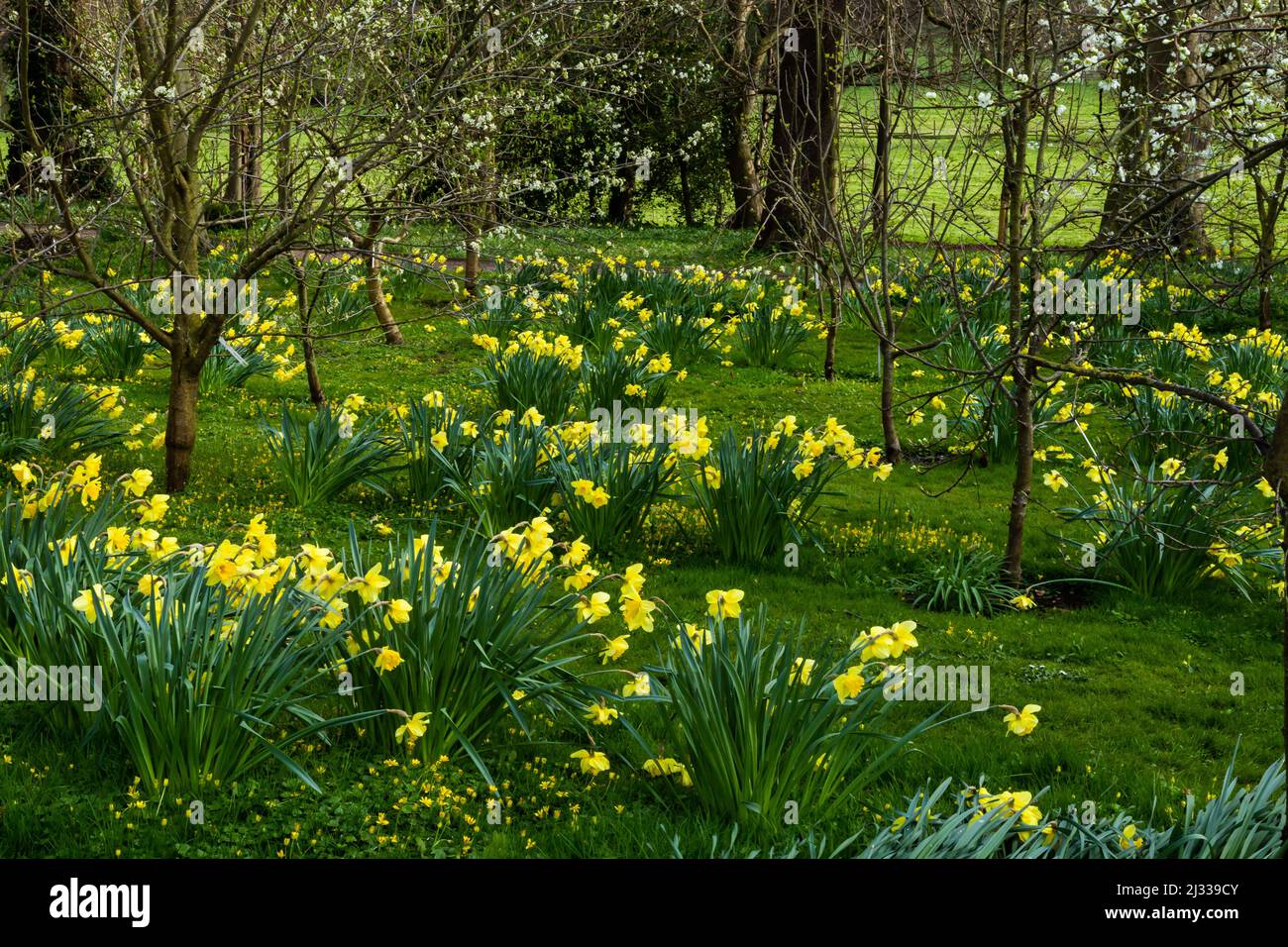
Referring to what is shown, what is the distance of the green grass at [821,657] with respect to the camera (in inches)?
132

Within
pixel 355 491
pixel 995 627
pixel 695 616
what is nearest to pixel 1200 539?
pixel 995 627

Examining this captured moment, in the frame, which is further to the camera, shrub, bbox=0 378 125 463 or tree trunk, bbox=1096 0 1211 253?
shrub, bbox=0 378 125 463

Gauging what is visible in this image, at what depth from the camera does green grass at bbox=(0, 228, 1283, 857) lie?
336 centimetres

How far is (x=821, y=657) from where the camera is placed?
3.75 metres

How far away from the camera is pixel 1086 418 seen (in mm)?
9227

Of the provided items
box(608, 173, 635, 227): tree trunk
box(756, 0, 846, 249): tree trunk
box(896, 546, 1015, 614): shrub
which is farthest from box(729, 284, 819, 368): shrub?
box(608, 173, 635, 227): tree trunk

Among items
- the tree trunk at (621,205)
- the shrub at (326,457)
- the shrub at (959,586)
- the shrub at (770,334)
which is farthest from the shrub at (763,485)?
the tree trunk at (621,205)

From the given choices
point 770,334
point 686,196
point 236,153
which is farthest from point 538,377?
point 686,196

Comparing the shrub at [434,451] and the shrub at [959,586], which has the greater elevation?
the shrub at [434,451]

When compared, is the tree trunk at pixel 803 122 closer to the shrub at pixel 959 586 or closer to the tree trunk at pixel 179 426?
the shrub at pixel 959 586

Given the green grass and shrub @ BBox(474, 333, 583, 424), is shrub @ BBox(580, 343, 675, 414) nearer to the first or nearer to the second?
shrub @ BBox(474, 333, 583, 424)

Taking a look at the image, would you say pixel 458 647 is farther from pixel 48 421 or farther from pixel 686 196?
pixel 686 196

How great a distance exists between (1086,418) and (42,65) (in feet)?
48.4
